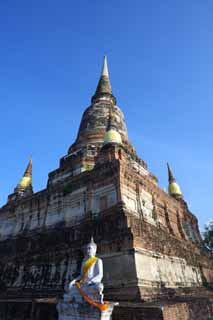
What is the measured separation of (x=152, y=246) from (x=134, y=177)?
4288mm

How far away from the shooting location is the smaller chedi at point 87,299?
630 cm

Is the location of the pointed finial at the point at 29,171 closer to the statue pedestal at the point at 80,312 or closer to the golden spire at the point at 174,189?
the golden spire at the point at 174,189

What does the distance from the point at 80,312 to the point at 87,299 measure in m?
0.47

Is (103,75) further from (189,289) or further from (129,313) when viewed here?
(129,313)

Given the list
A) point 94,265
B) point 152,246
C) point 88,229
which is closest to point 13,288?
point 88,229

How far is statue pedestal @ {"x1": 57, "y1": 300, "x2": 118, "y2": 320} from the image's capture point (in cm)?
625

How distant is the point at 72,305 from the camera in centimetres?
680

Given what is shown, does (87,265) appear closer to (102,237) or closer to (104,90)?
(102,237)

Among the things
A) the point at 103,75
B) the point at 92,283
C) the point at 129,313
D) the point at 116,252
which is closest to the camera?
the point at 92,283

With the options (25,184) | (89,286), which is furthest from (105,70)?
(89,286)

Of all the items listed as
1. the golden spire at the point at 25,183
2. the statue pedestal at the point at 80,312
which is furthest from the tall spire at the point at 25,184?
the statue pedestal at the point at 80,312

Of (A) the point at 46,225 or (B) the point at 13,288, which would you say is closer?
(B) the point at 13,288

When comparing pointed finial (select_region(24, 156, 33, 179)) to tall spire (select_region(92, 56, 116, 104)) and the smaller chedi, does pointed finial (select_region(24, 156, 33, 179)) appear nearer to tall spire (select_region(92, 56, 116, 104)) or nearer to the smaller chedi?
tall spire (select_region(92, 56, 116, 104))

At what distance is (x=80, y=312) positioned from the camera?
21.5ft
